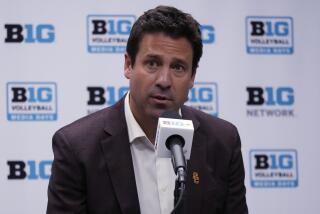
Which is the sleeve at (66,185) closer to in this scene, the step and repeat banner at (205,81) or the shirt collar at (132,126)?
the shirt collar at (132,126)

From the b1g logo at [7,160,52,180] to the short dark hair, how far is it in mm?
1322

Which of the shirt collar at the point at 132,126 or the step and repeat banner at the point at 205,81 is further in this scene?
the step and repeat banner at the point at 205,81

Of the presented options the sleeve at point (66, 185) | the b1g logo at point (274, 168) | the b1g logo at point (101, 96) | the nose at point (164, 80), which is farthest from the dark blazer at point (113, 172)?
the b1g logo at point (274, 168)

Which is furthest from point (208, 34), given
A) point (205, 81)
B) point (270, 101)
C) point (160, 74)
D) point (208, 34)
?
point (160, 74)

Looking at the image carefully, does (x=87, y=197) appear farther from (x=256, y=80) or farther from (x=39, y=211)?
(x=256, y=80)

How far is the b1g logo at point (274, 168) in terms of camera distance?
11.0 ft

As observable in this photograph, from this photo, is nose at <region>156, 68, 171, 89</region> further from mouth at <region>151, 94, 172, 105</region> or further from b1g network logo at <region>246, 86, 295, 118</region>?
b1g network logo at <region>246, 86, 295, 118</region>

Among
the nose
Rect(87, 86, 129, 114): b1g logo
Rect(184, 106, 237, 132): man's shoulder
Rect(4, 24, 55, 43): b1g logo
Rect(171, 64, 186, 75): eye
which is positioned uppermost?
Rect(4, 24, 55, 43): b1g logo

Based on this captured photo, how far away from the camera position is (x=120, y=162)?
2.00m

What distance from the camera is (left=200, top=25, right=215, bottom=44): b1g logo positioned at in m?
3.34

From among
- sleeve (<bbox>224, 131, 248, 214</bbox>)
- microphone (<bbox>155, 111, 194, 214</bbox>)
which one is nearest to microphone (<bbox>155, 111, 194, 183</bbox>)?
microphone (<bbox>155, 111, 194, 214</bbox>)

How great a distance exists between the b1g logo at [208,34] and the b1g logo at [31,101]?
3.08 feet

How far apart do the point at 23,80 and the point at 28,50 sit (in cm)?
18

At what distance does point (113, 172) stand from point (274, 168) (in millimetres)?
1659
